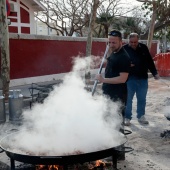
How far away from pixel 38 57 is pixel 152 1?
7.31 metres

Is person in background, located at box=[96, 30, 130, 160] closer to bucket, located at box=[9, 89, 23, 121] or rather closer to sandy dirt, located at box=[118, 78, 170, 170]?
sandy dirt, located at box=[118, 78, 170, 170]

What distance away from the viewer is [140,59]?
A: 5688 mm

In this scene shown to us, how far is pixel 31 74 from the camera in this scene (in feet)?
38.0

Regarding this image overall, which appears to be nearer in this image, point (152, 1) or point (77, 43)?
point (77, 43)

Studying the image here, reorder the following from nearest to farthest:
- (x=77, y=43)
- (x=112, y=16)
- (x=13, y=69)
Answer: (x=13, y=69)
(x=77, y=43)
(x=112, y=16)

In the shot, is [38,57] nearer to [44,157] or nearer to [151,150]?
[151,150]

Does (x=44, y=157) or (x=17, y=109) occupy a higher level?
(x=44, y=157)

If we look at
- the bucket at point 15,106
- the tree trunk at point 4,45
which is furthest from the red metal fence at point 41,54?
the bucket at point 15,106

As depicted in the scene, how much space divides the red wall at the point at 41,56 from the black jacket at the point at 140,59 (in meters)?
6.00

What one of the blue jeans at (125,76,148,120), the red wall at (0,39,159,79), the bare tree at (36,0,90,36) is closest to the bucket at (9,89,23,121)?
the blue jeans at (125,76,148,120)

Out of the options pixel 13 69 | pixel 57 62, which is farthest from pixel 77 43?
pixel 13 69

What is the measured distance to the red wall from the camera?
35.6 ft

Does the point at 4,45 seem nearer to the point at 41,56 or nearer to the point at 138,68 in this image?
the point at 138,68

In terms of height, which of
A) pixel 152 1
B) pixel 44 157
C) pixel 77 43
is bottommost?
pixel 44 157
